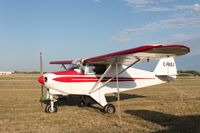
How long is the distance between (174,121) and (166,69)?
22.2 feet

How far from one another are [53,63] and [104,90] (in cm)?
703

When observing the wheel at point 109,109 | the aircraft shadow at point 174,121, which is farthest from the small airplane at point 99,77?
the aircraft shadow at point 174,121

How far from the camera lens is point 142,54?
1142 cm

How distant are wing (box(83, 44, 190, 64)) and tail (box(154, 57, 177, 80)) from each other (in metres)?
3.18

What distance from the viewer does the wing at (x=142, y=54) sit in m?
10.0

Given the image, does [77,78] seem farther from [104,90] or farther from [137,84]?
[137,84]

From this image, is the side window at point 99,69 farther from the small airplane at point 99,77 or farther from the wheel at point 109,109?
the wheel at point 109,109

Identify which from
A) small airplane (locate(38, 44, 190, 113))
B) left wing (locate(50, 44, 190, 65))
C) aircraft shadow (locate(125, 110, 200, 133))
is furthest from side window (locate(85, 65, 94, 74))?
aircraft shadow (locate(125, 110, 200, 133))

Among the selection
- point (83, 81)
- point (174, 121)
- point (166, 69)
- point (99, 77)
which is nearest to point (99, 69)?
point (99, 77)

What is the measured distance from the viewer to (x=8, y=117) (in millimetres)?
11859

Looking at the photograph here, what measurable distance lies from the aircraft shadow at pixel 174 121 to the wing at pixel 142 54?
2.07 meters

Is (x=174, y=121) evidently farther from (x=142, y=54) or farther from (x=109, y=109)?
(x=109, y=109)

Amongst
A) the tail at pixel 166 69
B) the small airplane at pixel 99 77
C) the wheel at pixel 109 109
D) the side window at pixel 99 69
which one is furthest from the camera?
the tail at pixel 166 69

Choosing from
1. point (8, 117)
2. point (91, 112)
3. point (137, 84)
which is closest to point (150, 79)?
point (137, 84)
